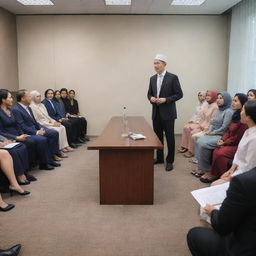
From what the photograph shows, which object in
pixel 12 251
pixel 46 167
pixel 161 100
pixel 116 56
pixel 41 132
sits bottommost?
pixel 46 167

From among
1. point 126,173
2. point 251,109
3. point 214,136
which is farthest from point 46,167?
point 251,109

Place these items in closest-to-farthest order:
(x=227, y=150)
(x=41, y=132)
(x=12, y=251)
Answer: (x=12, y=251)
(x=227, y=150)
(x=41, y=132)

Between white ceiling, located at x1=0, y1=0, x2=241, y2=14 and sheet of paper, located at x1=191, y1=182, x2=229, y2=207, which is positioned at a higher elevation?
white ceiling, located at x1=0, y1=0, x2=241, y2=14

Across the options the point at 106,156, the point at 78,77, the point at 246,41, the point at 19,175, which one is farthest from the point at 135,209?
the point at 78,77

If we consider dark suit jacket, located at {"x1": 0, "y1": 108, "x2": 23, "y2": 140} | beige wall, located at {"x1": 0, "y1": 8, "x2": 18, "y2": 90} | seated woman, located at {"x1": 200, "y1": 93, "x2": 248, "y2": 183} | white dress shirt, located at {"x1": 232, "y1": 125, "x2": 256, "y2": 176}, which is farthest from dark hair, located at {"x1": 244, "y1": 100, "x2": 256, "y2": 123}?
beige wall, located at {"x1": 0, "y1": 8, "x2": 18, "y2": 90}

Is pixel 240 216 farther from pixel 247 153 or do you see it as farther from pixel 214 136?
pixel 214 136

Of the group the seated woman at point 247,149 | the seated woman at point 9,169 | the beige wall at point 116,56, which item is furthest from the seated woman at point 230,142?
the beige wall at point 116,56

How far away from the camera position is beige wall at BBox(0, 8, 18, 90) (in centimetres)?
604

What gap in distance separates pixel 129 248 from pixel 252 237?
1.16 meters

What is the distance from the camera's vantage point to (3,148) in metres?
3.37

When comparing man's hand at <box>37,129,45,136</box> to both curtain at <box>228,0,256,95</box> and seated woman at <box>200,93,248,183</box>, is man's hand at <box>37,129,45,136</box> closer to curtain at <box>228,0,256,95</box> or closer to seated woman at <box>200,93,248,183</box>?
seated woman at <box>200,93,248,183</box>

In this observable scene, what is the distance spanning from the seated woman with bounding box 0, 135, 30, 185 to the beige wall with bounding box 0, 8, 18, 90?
2.87 meters

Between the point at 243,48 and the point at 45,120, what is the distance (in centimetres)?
401

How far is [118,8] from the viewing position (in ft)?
20.1
